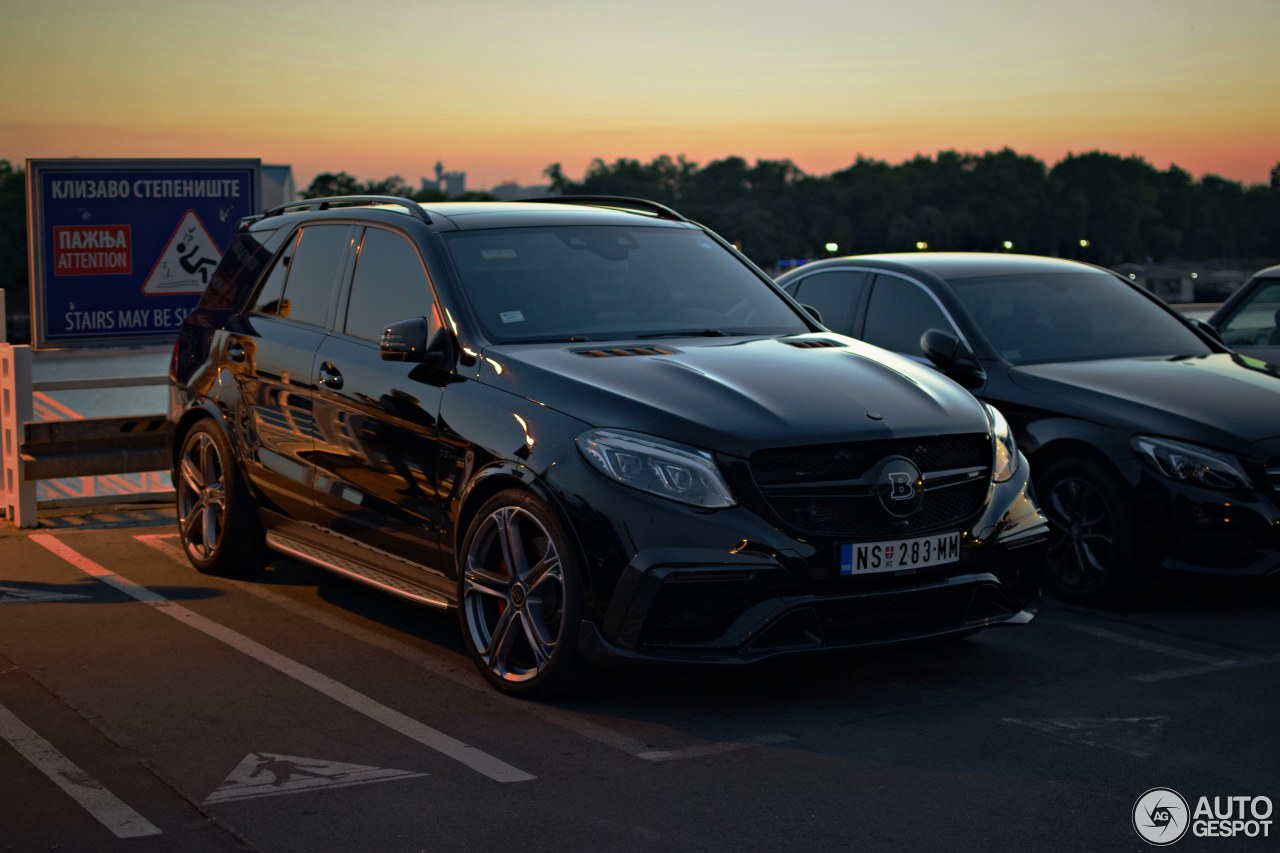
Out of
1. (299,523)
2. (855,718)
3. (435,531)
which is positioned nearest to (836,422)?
(855,718)

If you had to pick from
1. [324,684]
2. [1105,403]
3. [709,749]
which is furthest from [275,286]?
[1105,403]

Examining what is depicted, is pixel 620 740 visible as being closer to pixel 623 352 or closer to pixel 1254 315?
pixel 623 352

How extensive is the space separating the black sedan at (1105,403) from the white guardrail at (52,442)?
4934mm

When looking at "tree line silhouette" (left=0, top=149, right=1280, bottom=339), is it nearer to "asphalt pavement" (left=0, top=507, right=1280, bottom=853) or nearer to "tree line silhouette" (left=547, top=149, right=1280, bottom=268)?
"tree line silhouette" (left=547, top=149, right=1280, bottom=268)

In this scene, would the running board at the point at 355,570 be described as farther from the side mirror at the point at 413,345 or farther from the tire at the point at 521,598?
the side mirror at the point at 413,345

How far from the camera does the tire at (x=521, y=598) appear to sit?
556 cm

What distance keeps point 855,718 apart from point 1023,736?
1.93 feet

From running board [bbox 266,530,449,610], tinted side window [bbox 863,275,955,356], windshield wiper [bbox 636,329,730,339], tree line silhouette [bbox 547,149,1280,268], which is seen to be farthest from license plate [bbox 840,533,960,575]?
tree line silhouette [bbox 547,149,1280,268]

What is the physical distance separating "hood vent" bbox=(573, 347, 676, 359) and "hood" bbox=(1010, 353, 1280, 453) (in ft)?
8.13

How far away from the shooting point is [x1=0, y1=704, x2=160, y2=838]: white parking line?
450 centimetres

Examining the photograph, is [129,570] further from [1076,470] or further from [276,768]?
[1076,470]

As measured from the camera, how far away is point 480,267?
21.9 ft

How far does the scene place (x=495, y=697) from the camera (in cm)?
593

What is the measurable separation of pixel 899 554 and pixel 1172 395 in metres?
2.70
